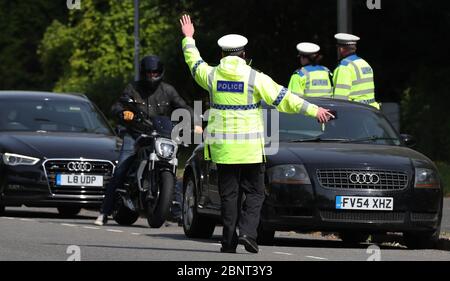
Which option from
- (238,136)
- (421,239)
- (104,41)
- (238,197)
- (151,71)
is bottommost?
(421,239)

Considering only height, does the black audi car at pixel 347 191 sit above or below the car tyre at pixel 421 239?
above

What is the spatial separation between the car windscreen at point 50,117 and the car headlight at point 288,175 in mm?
6391

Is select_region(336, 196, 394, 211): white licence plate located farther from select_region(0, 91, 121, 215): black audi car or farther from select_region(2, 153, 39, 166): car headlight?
select_region(2, 153, 39, 166): car headlight

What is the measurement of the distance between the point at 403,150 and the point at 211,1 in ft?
68.5

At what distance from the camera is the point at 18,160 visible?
19469 millimetres

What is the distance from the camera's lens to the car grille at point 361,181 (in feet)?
49.2

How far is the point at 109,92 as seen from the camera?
51.5 m

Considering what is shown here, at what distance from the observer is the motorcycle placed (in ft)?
58.0

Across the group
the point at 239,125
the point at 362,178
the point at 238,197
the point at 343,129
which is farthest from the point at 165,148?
the point at 239,125

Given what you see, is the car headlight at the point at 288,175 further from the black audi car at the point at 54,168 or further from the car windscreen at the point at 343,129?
the black audi car at the point at 54,168

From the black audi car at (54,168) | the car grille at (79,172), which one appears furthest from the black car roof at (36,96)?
the car grille at (79,172)

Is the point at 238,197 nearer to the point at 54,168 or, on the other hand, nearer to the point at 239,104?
the point at 239,104

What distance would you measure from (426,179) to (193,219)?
8.28ft

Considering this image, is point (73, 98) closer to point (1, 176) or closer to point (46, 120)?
point (46, 120)
